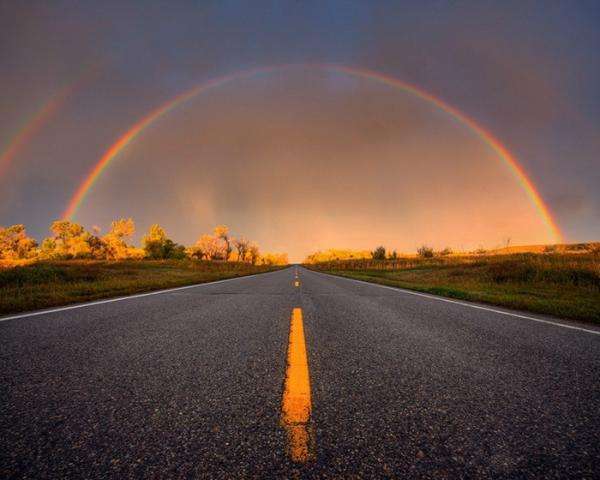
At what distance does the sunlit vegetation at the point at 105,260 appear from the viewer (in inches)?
355

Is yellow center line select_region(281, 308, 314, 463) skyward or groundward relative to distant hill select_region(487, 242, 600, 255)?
groundward

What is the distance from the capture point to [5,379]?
216cm

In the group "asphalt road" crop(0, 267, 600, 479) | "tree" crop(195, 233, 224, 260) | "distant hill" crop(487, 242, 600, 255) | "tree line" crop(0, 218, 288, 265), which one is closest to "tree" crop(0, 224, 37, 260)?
"tree line" crop(0, 218, 288, 265)

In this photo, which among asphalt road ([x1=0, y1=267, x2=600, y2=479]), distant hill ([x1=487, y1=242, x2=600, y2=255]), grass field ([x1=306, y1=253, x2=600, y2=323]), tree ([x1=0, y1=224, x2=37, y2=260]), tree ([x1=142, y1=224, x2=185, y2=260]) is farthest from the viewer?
tree ([x1=142, y1=224, x2=185, y2=260])

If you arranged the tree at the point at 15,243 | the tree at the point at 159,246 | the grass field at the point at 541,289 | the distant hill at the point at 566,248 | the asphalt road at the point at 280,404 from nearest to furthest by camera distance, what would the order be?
the asphalt road at the point at 280,404 < the grass field at the point at 541,289 < the distant hill at the point at 566,248 < the tree at the point at 15,243 < the tree at the point at 159,246

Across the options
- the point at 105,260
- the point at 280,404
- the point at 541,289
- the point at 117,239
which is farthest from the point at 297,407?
the point at 117,239

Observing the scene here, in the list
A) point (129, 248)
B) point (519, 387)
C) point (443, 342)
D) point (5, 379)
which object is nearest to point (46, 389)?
point (5, 379)

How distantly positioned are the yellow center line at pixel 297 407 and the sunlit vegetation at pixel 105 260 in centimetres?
629

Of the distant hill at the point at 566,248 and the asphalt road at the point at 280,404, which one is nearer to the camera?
the asphalt road at the point at 280,404

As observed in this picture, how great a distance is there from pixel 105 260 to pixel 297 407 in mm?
41356

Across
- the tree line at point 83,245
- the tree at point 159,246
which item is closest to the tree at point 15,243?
the tree line at point 83,245

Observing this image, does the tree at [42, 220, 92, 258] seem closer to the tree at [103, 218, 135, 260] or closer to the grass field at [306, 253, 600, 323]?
the tree at [103, 218, 135, 260]

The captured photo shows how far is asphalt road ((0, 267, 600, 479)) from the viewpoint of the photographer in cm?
126

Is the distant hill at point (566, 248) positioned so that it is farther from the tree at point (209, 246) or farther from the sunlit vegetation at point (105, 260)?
the tree at point (209, 246)
